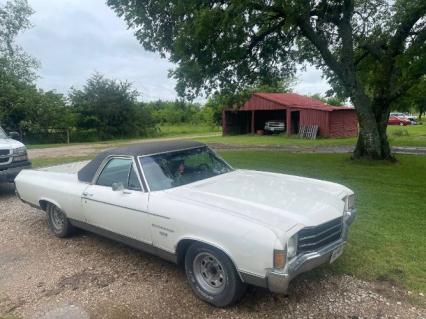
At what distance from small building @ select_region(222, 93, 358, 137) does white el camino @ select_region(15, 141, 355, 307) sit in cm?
2205

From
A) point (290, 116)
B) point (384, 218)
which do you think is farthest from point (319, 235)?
point (290, 116)

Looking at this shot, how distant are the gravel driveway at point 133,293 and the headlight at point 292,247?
69cm

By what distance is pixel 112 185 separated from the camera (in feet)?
15.4

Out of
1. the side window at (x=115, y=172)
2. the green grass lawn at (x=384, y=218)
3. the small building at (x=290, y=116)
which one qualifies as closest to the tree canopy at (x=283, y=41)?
the green grass lawn at (x=384, y=218)

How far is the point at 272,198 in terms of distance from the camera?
408 cm

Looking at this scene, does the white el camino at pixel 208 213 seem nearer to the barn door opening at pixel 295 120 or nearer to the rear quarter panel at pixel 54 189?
the rear quarter panel at pixel 54 189

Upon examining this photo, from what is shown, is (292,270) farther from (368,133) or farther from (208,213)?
(368,133)

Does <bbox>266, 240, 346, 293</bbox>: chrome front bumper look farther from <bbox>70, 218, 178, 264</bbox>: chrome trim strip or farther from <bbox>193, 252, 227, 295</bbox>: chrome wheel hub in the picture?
<bbox>70, 218, 178, 264</bbox>: chrome trim strip

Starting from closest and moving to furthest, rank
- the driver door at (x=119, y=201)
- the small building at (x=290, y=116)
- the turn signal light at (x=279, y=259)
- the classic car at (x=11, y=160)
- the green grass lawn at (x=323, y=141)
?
1. the turn signal light at (x=279, y=259)
2. the driver door at (x=119, y=201)
3. the classic car at (x=11, y=160)
4. the green grass lawn at (x=323, y=141)
5. the small building at (x=290, y=116)

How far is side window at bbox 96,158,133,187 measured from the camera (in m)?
4.87

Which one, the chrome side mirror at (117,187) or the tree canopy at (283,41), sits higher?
the tree canopy at (283,41)

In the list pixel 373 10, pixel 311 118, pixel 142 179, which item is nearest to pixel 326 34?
pixel 373 10

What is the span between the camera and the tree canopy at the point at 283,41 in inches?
426

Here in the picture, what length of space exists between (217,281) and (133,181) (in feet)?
5.36
